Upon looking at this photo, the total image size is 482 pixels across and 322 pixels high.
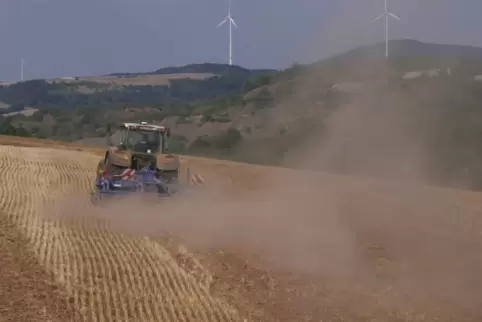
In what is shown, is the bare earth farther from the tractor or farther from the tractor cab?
the tractor cab

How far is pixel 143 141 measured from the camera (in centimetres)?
1911

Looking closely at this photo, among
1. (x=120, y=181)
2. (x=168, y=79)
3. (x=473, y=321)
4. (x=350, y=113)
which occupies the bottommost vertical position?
(x=473, y=321)

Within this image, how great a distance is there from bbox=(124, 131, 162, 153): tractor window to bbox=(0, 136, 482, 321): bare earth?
1732 millimetres

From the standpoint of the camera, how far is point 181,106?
83.3 metres

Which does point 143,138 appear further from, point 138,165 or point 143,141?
point 138,165

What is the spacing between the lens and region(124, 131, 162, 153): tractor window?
1897cm

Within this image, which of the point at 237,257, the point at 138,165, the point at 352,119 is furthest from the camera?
the point at 352,119

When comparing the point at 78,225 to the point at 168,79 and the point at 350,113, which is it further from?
the point at 168,79

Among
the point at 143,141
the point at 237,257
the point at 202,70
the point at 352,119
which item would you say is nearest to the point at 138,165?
the point at 143,141

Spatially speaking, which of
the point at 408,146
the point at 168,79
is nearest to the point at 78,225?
the point at 408,146

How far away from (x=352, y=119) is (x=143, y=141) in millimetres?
12609

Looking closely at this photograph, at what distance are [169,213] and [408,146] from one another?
1369 centimetres

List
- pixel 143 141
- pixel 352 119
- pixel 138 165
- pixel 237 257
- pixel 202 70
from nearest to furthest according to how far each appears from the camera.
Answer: pixel 237 257 < pixel 138 165 < pixel 143 141 < pixel 352 119 < pixel 202 70

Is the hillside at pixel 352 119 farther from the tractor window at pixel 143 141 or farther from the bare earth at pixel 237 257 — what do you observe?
the tractor window at pixel 143 141
